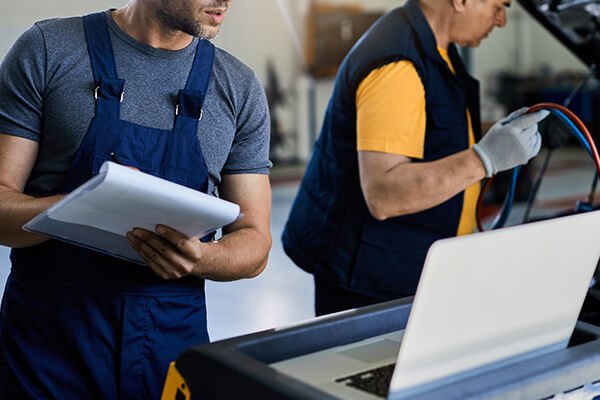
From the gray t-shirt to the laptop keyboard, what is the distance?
0.62 meters

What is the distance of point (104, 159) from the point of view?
4.54 feet

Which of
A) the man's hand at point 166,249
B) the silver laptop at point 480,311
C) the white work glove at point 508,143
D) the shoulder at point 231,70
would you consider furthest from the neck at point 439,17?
the silver laptop at point 480,311

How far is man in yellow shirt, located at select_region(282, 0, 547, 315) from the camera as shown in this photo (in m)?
1.78

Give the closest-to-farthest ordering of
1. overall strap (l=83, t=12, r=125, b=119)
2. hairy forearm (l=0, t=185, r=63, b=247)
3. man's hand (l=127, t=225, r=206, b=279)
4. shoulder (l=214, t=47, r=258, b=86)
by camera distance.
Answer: man's hand (l=127, t=225, r=206, b=279) → hairy forearm (l=0, t=185, r=63, b=247) → overall strap (l=83, t=12, r=125, b=119) → shoulder (l=214, t=47, r=258, b=86)

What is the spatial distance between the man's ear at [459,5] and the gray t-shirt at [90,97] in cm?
55

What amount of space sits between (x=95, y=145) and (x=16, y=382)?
0.42 metres

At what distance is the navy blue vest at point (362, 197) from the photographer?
1.87 metres

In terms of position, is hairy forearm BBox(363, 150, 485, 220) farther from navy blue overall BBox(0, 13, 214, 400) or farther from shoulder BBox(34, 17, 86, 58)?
shoulder BBox(34, 17, 86, 58)

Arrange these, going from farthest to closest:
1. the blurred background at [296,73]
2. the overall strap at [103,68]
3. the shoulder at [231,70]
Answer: the blurred background at [296,73] → the shoulder at [231,70] → the overall strap at [103,68]

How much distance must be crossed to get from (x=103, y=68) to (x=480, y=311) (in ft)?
2.70

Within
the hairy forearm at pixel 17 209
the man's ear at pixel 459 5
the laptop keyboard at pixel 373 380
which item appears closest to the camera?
the laptop keyboard at pixel 373 380

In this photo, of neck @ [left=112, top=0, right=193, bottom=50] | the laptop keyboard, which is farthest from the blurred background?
the laptop keyboard

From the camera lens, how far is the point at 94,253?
4.68ft

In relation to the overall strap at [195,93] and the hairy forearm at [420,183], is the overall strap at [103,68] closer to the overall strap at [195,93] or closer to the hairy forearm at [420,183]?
the overall strap at [195,93]
